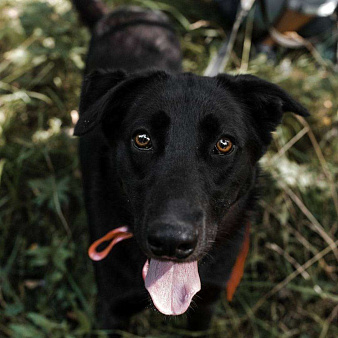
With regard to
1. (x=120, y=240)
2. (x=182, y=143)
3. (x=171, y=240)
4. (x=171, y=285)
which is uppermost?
(x=182, y=143)

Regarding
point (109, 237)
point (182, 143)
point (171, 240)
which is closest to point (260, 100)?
point (182, 143)

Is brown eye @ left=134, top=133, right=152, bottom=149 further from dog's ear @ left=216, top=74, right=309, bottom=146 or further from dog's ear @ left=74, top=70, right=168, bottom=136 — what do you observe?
dog's ear @ left=216, top=74, right=309, bottom=146

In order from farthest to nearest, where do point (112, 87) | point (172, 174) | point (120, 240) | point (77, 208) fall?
point (77, 208) → point (120, 240) → point (112, 87) → point (172, 174)

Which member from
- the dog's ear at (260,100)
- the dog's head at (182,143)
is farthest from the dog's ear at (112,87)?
the dog's ear at (260,100)

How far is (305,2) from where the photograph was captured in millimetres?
3471

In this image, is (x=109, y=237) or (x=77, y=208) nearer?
(x=109, y=237)

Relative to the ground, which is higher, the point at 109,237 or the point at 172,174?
the point at 172,174

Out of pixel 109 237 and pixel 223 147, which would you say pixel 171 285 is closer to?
pixel 109 237

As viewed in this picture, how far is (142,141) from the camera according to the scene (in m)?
1.78

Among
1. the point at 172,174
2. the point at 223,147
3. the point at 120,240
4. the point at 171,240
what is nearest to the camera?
the point at 171,240

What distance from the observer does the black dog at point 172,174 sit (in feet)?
5.25

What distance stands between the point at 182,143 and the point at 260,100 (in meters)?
0.55

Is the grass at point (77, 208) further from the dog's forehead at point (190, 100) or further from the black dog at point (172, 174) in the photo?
the dog's forehead at point (190, 100)

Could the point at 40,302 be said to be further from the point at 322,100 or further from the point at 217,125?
the point at 322,100
